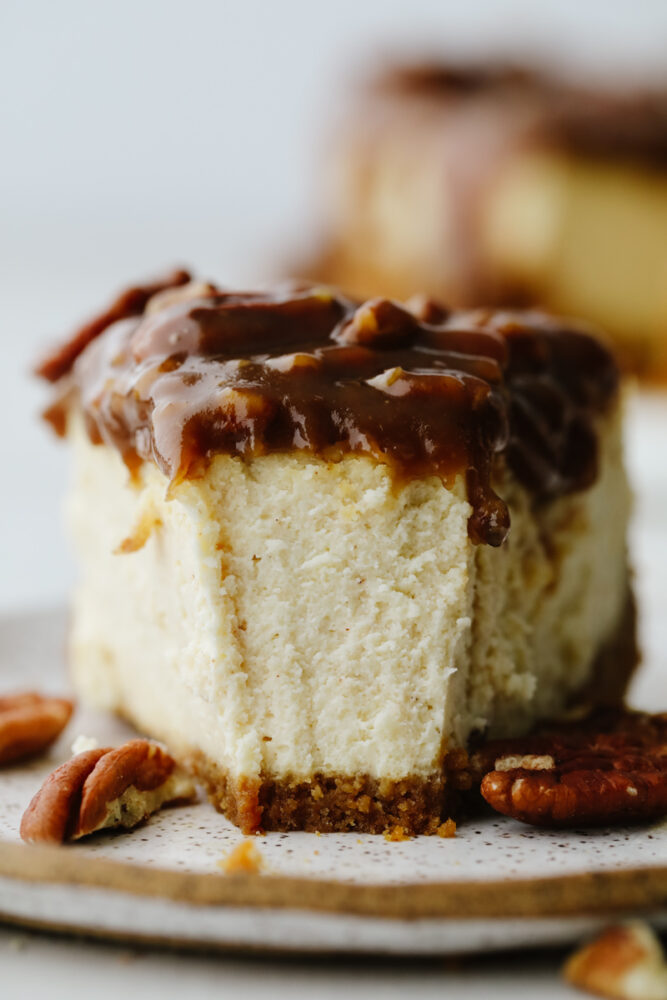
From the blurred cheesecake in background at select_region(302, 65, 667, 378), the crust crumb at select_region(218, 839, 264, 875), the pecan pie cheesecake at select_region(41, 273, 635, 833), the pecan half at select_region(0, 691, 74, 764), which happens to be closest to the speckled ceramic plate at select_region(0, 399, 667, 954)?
the crust crumb at select_region(218, 839, 264, 875)

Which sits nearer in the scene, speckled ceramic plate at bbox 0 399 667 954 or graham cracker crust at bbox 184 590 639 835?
speckled ceramic plate at bbox 0 399 667 954

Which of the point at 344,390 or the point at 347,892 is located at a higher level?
the point at 344,390

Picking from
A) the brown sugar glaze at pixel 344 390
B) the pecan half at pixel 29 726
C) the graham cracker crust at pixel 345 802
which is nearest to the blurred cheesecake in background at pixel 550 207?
the brown sugar glaze at pixel 344 390

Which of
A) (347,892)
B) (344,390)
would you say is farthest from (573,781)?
(344,390)

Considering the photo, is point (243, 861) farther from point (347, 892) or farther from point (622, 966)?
point (622, 966)

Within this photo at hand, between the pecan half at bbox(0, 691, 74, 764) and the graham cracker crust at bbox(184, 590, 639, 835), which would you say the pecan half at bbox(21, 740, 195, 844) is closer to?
the graham cracker crust at bbox(184, 590, 639, 835)

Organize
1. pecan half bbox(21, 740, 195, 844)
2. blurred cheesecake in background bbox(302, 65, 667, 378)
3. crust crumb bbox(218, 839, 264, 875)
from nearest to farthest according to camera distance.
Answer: crust crumb bbox(218, 839, 264, 875) → pecan half bbox(21, 740, 195, 844) → blurred cheesecake in background bbox(302, 65, 667, 378)
